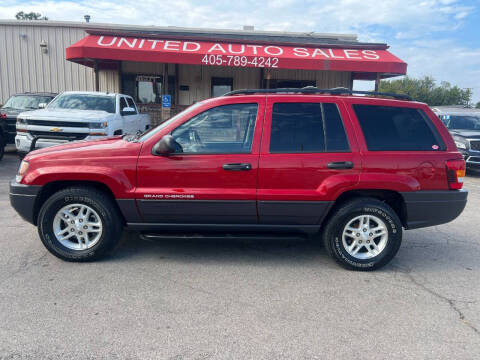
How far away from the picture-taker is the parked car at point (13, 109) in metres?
9.81

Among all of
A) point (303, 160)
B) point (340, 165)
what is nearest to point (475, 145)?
point (340, 165)

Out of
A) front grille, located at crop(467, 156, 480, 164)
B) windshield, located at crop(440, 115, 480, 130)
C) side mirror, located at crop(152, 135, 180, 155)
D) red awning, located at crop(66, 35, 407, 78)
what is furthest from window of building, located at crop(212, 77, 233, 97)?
side mirror, located at crop(152, 135, 180, 155)

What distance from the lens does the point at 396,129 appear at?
3.86 meters

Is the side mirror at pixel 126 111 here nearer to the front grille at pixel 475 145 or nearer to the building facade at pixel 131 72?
the building facade at pixel 131 72

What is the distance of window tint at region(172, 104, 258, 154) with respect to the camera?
372 cm

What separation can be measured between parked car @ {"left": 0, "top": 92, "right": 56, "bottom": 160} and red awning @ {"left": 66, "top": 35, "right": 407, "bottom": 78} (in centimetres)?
205

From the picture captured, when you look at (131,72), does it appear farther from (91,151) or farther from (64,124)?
(91,151)

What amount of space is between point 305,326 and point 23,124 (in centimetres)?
814

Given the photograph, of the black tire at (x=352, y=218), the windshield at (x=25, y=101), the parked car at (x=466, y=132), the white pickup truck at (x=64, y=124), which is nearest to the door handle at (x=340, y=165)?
the black tire at (x=352, y=218)

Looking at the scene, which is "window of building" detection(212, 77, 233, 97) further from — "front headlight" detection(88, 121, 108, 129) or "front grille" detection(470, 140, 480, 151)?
"front grille" detection(470, 140, 480, 151)

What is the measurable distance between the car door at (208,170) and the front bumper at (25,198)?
1134 mm

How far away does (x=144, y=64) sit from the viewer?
50.6ft

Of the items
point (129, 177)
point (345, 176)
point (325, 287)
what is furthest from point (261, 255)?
point (129, 177)

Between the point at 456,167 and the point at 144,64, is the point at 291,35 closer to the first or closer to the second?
the point at 144,64
